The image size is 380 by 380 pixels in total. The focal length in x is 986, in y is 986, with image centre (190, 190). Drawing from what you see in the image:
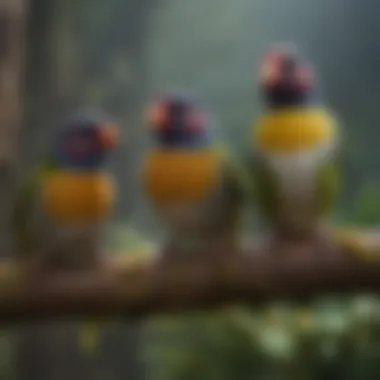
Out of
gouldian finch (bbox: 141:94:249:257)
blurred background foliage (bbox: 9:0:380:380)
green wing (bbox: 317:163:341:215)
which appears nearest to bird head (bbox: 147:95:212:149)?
gouldian finch (bbox: 141:94:249:257)

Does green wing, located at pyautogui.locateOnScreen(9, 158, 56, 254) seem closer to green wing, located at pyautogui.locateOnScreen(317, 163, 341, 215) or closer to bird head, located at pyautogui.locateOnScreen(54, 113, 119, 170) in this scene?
bird head, located at pyautogui.locateOnScreen(54, 113, 119, 170)

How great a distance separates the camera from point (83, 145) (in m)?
0.96

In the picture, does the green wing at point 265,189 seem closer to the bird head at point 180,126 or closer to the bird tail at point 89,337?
the bird head at point 180,126

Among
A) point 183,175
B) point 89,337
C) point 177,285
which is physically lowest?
point 89,337

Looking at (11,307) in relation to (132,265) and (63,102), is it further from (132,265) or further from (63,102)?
(63,102)

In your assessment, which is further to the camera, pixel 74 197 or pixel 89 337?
pixel 89 337

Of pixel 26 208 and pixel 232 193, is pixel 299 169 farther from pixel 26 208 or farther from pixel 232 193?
pixel 26 208

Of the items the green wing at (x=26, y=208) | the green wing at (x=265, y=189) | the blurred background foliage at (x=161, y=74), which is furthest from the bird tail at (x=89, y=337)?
the green wing at (x=265, y=189)

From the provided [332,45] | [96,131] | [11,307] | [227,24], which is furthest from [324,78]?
[11,307]

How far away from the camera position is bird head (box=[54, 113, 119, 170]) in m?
0.96

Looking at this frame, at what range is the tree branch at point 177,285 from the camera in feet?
3.07

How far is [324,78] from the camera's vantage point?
1.39 m

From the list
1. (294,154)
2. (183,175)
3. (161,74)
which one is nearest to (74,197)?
(183,175)

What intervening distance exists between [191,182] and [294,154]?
10 centimetres
